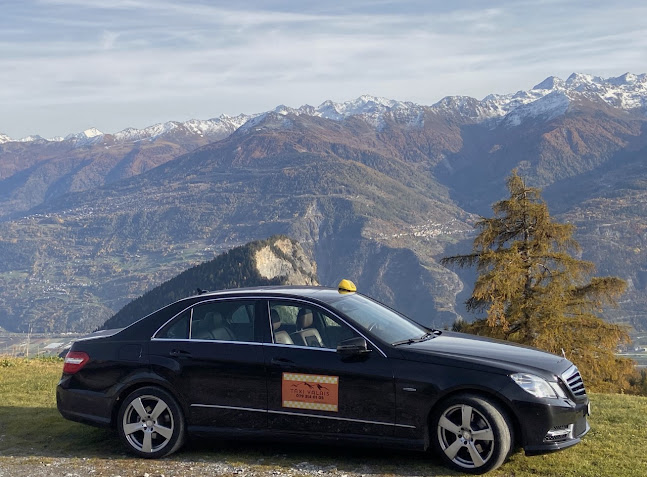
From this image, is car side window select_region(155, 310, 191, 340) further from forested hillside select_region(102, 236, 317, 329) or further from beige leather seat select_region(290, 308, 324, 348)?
forested hillside select_region(102, 236, 317, 329)

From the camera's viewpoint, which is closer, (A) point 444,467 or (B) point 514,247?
(A) point 444,467

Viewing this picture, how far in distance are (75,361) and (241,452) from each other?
2.25 metres

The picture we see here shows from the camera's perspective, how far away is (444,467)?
7.35 metres

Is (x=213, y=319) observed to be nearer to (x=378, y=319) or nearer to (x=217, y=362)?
(x=217, y=362)

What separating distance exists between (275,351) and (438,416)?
1.83 metres

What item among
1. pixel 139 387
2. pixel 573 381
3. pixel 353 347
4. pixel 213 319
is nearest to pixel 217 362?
pixel 213 319

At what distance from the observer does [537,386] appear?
23.3ft

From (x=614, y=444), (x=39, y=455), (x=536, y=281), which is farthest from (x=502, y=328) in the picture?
(x=39, y=455)

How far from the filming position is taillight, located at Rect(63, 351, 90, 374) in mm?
8625

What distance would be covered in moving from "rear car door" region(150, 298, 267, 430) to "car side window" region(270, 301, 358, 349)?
20 centimetres

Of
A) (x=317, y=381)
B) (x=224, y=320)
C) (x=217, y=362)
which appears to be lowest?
(x=317, y=381)

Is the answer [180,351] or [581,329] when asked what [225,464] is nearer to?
[180,351]

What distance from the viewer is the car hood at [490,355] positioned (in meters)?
7.27

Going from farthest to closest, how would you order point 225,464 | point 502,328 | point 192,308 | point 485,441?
point 502,328 < point 192,308 < point 225,464 < point 485,441
